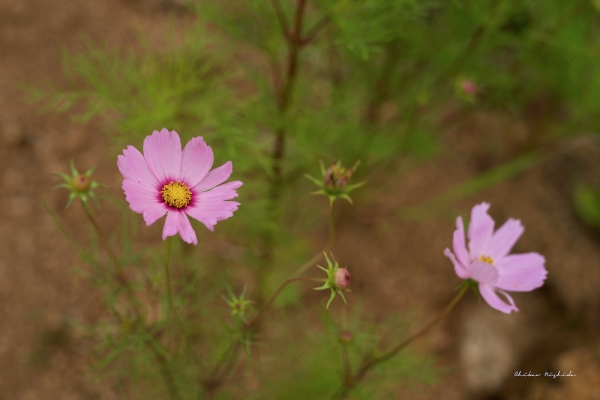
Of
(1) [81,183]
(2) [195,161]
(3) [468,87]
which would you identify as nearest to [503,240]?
(3) [468,87]

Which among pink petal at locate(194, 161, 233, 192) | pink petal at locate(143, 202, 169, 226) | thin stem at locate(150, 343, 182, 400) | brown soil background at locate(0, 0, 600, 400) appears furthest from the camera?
brown soil background at locate(0, 0, 600, 400)

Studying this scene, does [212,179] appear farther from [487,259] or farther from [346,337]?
[487,259]

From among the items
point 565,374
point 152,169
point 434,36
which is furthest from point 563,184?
point 152,169

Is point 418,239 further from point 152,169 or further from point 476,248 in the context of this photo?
point 152,169

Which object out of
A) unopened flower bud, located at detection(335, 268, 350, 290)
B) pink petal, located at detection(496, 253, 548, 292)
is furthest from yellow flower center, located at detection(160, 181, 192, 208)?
pink petal, located at detection(496, 253, 548, 292)

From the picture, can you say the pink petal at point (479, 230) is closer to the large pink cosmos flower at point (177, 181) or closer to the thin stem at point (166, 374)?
the large pink cosmos flower at point (177, 181)

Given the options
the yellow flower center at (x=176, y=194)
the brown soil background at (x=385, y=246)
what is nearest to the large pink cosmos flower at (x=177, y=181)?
the yellow flower center at (x=176, y=194)

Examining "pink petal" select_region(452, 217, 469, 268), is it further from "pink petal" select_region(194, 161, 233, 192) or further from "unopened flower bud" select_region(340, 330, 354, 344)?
"pink petal" select_region(194, 161, 233, 192)
